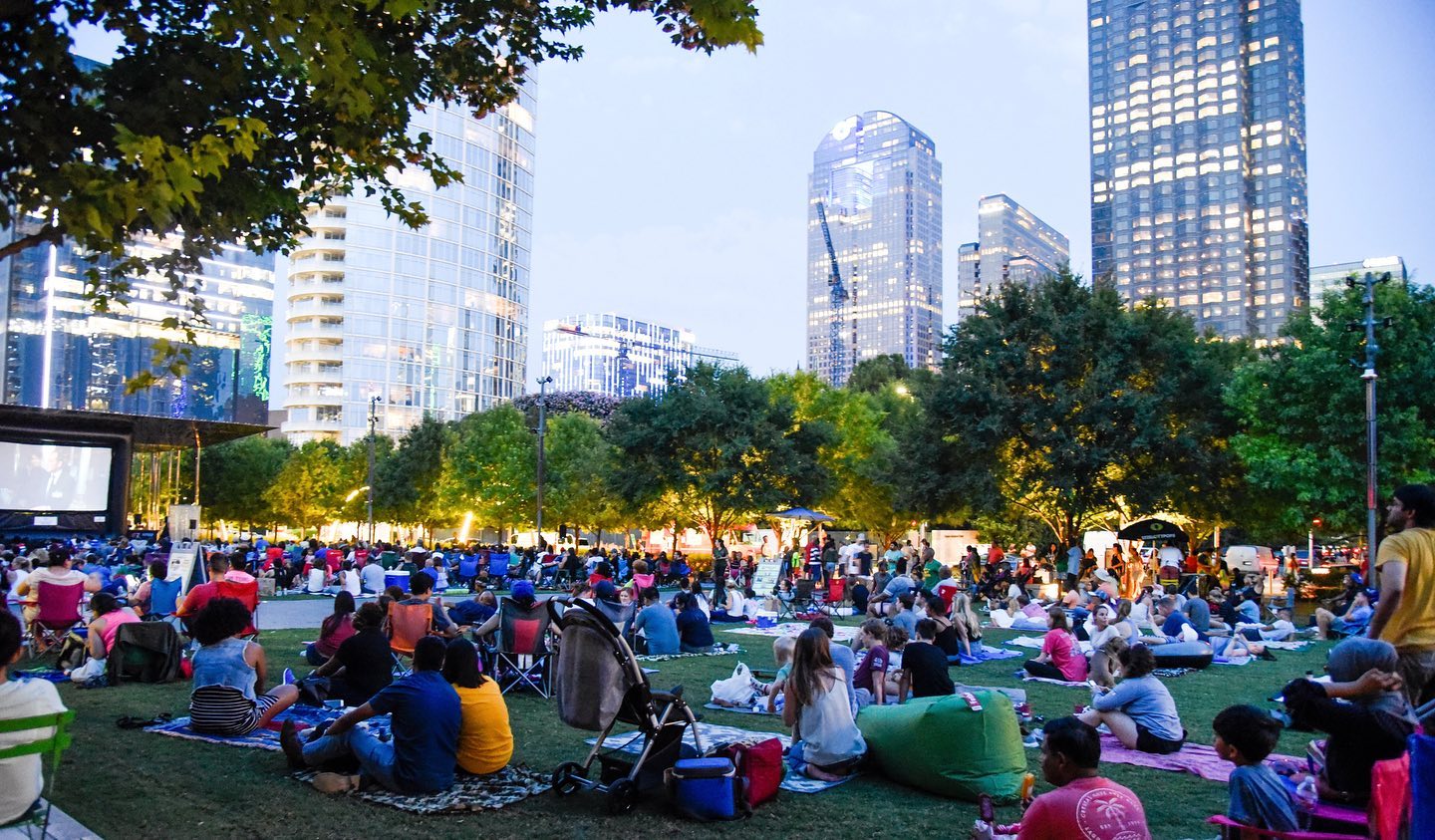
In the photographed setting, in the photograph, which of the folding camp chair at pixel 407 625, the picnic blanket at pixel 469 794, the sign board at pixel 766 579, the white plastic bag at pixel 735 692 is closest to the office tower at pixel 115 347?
the sign board at pixel 766 579

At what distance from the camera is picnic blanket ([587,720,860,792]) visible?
6.99 m

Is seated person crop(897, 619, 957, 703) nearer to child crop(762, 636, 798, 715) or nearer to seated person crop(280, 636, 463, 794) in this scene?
child crop(762, 636, 798, 715)

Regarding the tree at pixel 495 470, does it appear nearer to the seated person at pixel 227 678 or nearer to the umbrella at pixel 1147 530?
the umbrella at pixel 1147 530

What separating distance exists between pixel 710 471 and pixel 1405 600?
32283mm

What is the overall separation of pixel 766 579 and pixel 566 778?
18.7 metres

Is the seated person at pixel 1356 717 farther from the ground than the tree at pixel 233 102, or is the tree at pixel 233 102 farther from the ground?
the tree at pixel 233 102

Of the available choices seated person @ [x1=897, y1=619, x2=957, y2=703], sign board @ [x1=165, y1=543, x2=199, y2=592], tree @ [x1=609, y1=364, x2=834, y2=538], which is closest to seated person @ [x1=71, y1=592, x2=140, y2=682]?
sign board @ [x1=165, y1=543, x2=199, y2=592]

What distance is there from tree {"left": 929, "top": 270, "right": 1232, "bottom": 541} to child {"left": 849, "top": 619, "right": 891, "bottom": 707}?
2047 cm

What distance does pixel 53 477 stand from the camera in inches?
1545

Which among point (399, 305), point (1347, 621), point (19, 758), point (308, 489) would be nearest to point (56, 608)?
point (19, 758)

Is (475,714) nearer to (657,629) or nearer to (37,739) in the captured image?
(37,739)

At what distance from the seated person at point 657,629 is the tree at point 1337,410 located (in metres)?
19.4

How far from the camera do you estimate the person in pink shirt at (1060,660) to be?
12570mm

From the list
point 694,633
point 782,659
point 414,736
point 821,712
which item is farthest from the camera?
point 694,633
